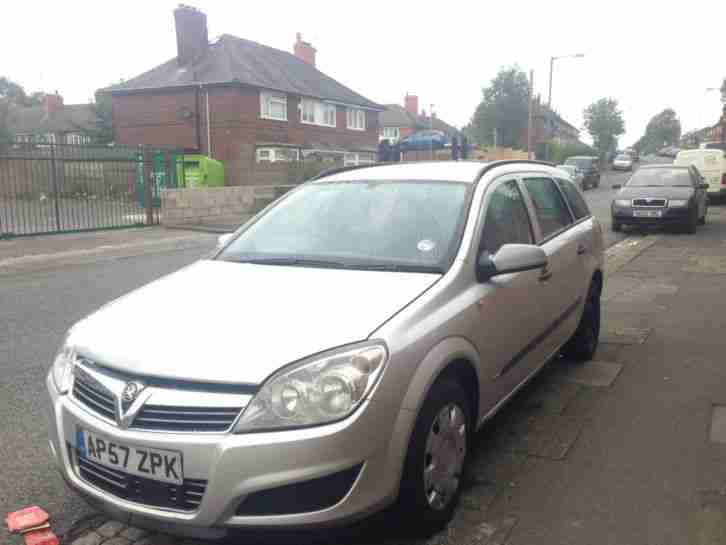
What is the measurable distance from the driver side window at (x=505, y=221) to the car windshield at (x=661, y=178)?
13.3 meters

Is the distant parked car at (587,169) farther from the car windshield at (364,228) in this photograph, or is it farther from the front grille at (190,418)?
the front grille at (190,418)

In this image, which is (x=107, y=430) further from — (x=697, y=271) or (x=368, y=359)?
(x=697, y=271)

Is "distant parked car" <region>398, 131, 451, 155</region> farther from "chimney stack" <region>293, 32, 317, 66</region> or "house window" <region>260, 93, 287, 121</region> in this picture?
"chimney stack" <region>293, 32, 317, 66</region>

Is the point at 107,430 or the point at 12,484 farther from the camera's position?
the point at 12,484

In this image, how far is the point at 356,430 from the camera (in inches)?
98.9

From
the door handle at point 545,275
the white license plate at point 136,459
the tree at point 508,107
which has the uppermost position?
the tree at point 508,107

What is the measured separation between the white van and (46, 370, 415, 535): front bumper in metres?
22.8

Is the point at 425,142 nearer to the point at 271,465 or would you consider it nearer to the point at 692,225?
the point at 692,225

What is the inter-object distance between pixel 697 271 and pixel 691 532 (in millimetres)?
8080

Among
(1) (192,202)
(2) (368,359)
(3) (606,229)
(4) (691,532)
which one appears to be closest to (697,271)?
(3) (606,229)

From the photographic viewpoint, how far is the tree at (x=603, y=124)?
256 ft

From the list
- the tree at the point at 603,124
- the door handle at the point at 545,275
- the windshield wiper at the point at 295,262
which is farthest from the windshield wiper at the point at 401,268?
the tree at the point at 603,124

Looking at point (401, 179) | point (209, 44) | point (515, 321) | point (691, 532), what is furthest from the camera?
point (209, 44)

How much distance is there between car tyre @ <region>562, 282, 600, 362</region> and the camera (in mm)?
5531
